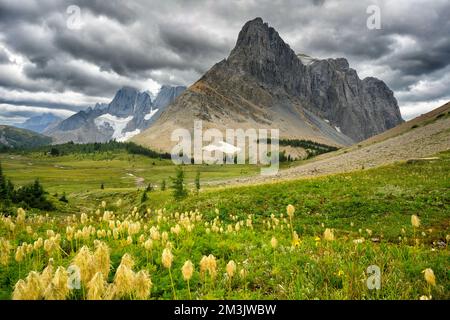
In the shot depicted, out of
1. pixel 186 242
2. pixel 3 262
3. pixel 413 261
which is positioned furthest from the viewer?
pixel 186 242

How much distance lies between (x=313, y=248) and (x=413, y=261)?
2.71 meters

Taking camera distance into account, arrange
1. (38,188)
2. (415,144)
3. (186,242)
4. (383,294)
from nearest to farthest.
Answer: (383,294)
(186,242)
(38,188)
(415,144)

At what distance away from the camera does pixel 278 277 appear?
7301mm

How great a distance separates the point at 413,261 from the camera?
8062 mm

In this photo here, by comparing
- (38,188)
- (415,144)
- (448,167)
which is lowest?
(38,188)

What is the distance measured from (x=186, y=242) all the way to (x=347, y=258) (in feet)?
14.6

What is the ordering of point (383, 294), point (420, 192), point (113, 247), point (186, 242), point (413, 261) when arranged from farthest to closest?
point (420, 192), point (186, 242), point (113, 247), point (413, 261), point (383, 294)

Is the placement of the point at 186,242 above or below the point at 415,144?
below
